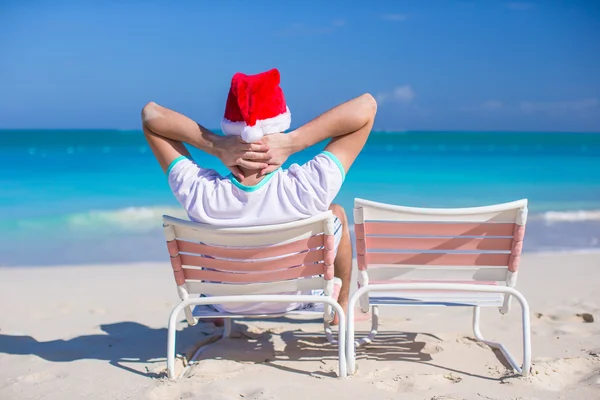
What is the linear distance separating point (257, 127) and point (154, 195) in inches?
457

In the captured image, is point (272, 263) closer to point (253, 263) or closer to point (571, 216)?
point (253, 263)

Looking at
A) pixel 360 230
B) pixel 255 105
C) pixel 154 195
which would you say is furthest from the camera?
pixel 154 195

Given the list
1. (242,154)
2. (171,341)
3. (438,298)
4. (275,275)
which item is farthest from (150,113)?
(438,298)

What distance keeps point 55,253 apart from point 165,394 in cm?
505

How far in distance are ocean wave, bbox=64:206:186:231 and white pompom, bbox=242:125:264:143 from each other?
6730 millimetres

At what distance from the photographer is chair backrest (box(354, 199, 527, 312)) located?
3102 millimetres

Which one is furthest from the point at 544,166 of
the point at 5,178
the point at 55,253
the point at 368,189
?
the point at 55,253

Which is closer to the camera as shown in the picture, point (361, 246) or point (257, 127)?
point (257, 127)

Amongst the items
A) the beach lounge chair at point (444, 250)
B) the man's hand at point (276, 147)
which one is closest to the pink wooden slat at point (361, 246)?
the beach lounge chair at point (444, 250)

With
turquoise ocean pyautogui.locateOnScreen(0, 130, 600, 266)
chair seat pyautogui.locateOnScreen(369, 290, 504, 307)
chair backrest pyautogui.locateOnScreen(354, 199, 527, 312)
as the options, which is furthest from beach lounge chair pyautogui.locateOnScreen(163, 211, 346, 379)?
turquoise ocean pyautogui.locateOnScreen(0, 130, 600, 266)

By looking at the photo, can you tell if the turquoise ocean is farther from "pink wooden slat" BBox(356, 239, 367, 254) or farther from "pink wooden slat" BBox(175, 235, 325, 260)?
"pink wooden slat" BBox(356, 239, 367, 254)

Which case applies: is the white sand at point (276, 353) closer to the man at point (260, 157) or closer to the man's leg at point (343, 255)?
the man's leg at point (343, 255)

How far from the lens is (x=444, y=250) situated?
3.18 meters

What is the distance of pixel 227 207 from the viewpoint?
3080 millimetres
